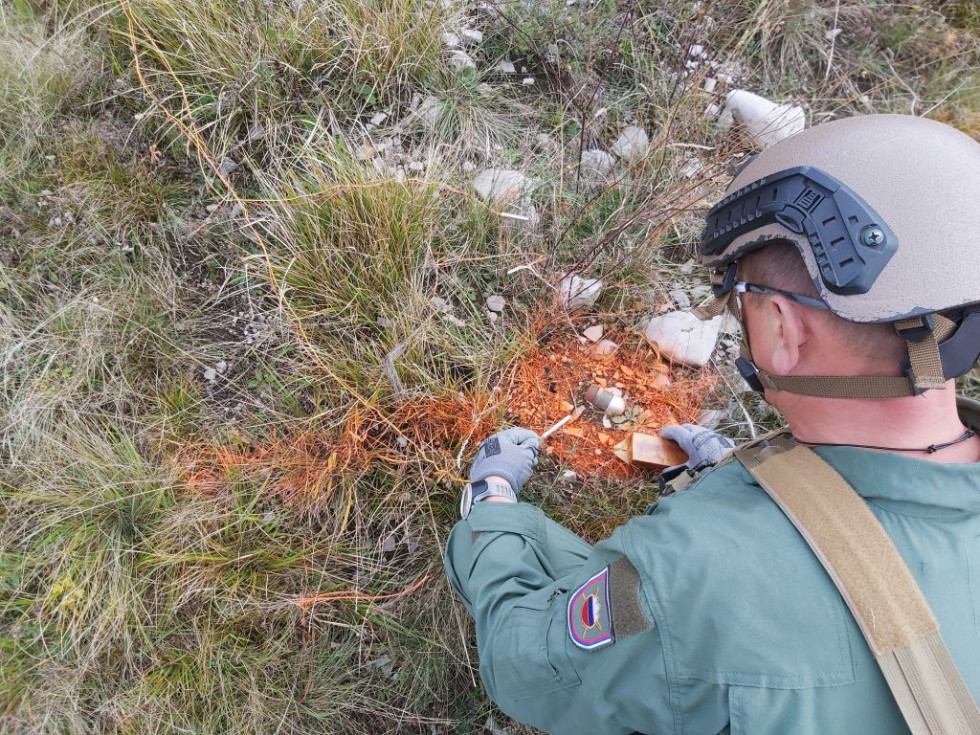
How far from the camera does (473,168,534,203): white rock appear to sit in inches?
92.8

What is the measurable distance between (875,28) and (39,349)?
167 inches

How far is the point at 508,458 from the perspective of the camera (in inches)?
77.4

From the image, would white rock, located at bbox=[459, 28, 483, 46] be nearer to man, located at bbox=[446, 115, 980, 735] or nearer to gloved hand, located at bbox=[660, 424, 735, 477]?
man, located at bbox=[446, 115, 980, 735]

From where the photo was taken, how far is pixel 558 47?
2.62 m

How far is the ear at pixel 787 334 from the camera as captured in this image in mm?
1146

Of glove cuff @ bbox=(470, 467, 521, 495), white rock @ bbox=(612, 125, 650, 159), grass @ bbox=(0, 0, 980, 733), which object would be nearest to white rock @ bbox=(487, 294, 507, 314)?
grass @ bbox=(0, 0, 980, 733)

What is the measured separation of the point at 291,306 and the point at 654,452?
152 cm

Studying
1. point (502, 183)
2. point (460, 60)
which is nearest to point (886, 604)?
point (502, 183)

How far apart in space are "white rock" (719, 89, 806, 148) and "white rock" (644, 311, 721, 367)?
2.97ft

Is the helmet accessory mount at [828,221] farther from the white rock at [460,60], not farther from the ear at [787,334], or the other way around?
the white rock at [460,60]

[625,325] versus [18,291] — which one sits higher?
[625,325]

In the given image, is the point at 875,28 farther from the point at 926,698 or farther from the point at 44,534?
the point at 44,534

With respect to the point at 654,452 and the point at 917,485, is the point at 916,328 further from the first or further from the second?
the point at 654,452

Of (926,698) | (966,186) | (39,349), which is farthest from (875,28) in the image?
(39,349)
